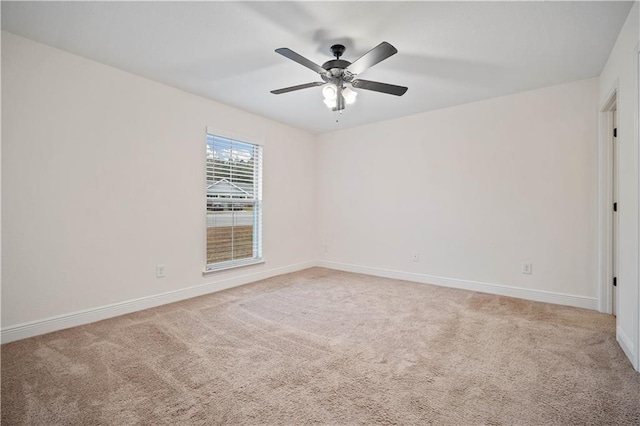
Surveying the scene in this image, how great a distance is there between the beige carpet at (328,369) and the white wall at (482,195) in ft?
2.24

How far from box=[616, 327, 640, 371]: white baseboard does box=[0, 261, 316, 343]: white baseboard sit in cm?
387

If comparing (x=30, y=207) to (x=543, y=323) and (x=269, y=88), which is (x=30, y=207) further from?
(x=543, y=323)

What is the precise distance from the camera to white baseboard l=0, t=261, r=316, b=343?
2391 millimetres

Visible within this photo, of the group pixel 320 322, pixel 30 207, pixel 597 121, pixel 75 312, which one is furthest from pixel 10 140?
pixel 597 121

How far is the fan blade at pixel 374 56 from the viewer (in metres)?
1.93

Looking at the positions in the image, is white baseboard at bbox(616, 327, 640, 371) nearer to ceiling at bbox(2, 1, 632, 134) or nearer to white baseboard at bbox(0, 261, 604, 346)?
white baseboard at bbox(0, 261, 604, 346)

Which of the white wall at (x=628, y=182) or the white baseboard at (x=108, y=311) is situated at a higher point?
the white wall at (x=628, y=182)

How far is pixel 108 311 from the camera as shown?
288 centimetres

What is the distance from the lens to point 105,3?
1.99 m

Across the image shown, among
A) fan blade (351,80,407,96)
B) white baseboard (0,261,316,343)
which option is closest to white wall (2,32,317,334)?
white baseboard (0,261,316,343)

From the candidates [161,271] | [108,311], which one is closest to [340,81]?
[161,271]

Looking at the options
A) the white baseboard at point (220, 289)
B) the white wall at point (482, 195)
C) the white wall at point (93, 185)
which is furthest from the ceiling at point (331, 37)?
the white baseboard at point (220, 289)

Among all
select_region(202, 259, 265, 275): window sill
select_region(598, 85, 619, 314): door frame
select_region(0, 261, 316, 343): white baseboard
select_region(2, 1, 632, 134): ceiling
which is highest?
select_region(2, 1, 632, 134): ceiling

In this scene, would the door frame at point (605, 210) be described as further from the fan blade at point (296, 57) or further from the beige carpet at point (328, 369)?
the fan blade at point (296, 57)
